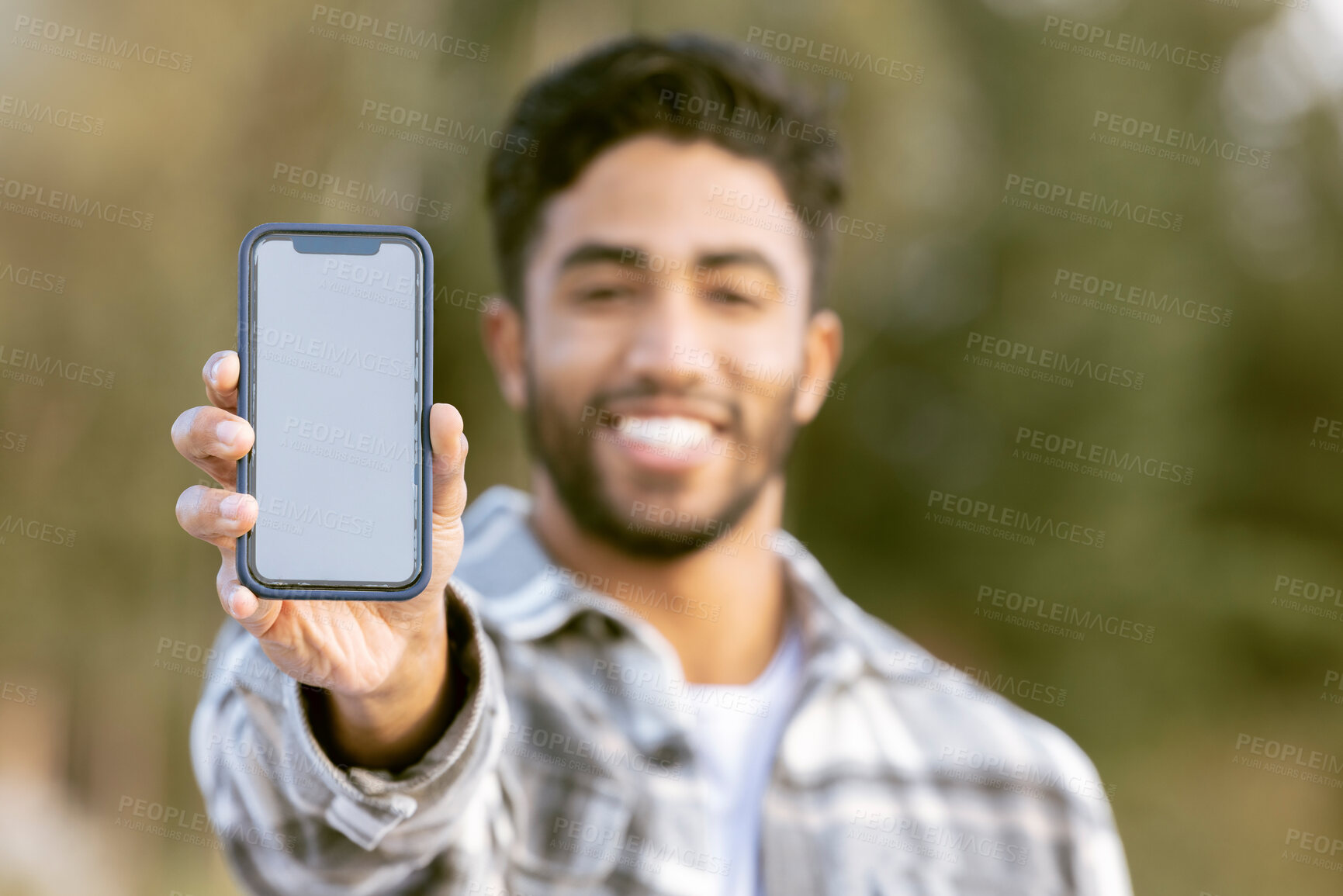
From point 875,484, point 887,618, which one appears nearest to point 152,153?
point 875,484

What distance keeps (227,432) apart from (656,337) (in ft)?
2.10

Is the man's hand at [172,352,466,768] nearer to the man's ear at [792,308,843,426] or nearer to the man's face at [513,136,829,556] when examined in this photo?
the man's face at [513,136,829,556]

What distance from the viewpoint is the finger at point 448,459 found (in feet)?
1.97

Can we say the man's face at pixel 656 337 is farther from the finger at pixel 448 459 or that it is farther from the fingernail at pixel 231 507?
the fingernail at pixel 231 507

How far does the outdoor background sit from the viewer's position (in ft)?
6.11

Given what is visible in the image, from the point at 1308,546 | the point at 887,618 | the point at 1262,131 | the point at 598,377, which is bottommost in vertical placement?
the point at 887,618

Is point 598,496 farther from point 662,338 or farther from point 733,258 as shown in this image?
point 733,258

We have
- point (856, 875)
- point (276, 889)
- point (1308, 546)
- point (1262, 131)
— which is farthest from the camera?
point (1308, 546)

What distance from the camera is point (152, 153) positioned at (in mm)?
1924

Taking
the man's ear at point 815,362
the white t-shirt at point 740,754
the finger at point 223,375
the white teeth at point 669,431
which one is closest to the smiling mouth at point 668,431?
the white teeth at point 669,431

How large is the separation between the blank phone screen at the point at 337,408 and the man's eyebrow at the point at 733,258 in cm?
54

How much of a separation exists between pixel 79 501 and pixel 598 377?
1355 millimetres

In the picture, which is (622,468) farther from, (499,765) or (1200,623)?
(1200,623)

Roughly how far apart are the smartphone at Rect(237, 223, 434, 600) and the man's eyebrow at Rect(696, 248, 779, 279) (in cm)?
54
